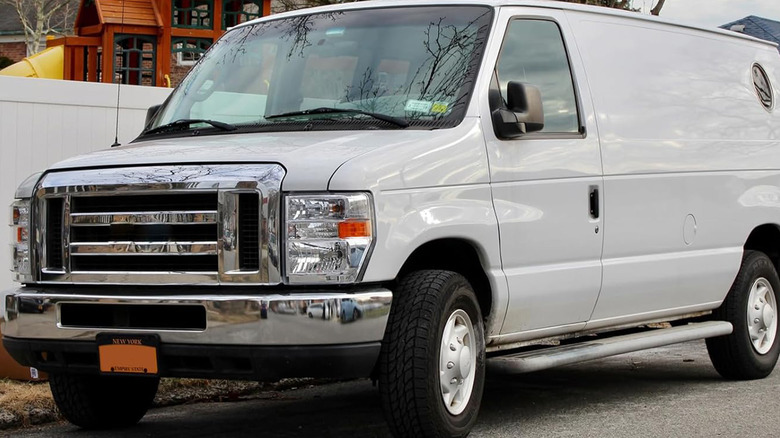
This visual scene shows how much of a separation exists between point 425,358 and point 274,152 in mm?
1117

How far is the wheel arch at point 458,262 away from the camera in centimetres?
642

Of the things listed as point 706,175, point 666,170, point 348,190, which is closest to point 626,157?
point 666,170

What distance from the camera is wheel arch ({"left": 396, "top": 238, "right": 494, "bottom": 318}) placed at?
642 cm

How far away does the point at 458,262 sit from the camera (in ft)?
22.2

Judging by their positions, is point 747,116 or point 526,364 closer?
point 526,364

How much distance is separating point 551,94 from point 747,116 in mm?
2412

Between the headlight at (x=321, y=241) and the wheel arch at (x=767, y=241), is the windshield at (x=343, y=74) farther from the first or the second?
the wheel arch at (x=767, y=241)

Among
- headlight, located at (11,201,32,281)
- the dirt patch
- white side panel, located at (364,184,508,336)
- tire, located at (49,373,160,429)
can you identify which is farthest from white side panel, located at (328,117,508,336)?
the dirt patch

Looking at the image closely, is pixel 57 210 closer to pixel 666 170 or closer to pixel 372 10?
pixel 372 10

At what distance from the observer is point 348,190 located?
5.79 m

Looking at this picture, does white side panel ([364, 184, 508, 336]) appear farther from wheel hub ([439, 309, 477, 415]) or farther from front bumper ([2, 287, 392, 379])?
Answer: wheel hub ([439, 309, 477, 415])

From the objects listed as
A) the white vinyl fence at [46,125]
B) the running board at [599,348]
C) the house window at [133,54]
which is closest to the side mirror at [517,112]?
the running board at [599,348]

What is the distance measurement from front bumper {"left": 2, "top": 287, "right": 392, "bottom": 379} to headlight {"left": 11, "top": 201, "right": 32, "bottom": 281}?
0.93ft

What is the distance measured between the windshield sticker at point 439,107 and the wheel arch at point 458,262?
2.14ft
